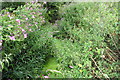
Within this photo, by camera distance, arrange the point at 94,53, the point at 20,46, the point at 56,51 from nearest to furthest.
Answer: the point at 20,46, the point at 94,53, the point at 56,51

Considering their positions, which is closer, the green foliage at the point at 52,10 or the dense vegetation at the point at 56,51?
the dense vegetation at the point at 56,51

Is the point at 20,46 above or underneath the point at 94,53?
above

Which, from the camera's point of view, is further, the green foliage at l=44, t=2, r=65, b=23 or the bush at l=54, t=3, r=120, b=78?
the green foliage at l=44, t=2, r=65, b=23

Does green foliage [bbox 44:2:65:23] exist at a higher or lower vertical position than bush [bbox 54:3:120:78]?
higher

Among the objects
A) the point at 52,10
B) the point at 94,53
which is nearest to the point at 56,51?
the point at 94,53

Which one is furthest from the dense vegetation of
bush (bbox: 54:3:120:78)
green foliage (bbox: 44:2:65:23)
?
green foliage (bbox: 44:2:65:23)

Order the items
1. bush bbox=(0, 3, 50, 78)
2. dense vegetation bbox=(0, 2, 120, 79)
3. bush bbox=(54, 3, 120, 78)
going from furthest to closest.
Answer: bush bbox=(54, 3, 120, 78) → dense vegetation bbox=(0, 2, 120, 79) → bush bbox=(0, 3, 50, 78)

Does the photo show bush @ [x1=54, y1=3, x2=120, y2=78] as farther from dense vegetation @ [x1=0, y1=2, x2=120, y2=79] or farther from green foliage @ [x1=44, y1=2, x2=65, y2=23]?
green foliage @ [x1=44, y1=2, x2=65, y2=23]

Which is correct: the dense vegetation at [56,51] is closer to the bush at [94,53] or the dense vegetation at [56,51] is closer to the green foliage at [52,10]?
the bush at [94,53]

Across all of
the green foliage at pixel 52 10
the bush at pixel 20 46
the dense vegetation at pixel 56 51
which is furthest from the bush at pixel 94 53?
the green foliage at pixel 52 10

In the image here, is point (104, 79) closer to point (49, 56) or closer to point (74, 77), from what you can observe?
point (74, 77)

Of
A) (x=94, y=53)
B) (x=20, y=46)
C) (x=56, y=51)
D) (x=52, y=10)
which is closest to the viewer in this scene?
(x=20, y=46)

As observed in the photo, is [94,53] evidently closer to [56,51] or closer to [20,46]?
[56,51]

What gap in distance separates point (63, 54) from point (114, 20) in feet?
4.13
